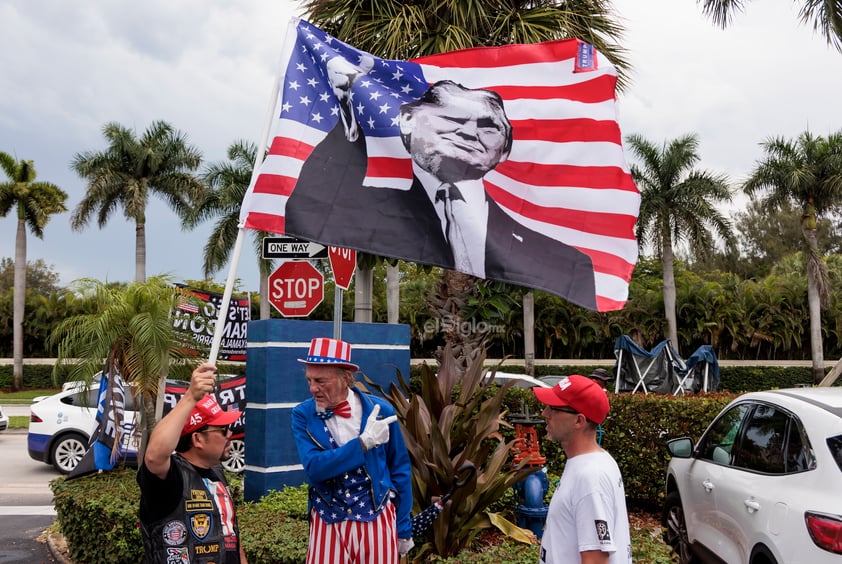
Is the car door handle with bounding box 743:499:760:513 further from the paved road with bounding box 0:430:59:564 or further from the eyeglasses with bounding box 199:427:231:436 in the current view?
the paved road with bounding box 0:430:59:564

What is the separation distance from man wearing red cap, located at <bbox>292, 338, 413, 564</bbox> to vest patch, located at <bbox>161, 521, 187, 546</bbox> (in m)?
0.68

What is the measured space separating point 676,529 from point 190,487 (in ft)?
16.0

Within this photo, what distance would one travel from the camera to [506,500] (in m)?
6.94

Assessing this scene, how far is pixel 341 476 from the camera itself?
3.78 meters

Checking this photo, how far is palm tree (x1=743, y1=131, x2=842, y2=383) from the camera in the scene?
3359 cm

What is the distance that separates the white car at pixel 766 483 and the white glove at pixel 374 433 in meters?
2.30

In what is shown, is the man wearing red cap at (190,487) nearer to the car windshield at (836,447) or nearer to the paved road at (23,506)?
the car windshield at (836,447)

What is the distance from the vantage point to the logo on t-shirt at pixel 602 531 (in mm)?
2836

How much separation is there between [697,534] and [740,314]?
111ft

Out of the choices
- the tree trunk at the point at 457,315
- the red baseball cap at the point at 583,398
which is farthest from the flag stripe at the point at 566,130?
the tree trunk at the point at 457,315

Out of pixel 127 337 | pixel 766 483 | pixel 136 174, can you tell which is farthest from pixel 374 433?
pixel 136 174

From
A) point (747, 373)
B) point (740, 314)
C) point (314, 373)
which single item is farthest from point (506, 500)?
point (740, 314)

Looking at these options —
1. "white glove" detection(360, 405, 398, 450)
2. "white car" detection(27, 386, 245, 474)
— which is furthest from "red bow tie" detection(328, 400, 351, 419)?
"white car" detection(27, 386, 245, 474)

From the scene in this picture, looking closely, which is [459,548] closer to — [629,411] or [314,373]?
[314,373]
